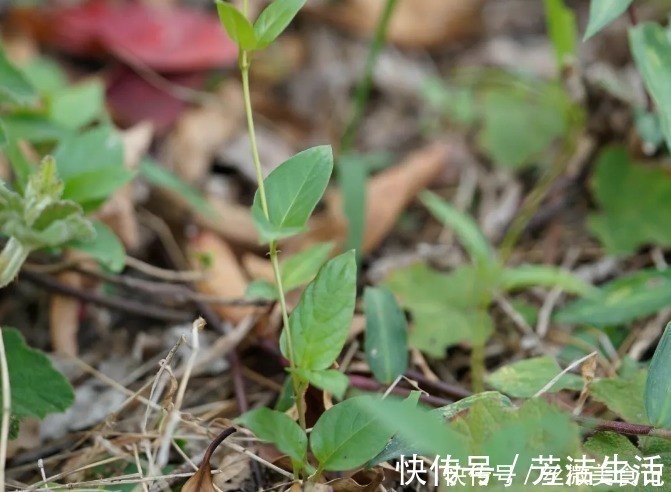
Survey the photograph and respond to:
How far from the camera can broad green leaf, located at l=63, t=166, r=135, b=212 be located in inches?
41.7

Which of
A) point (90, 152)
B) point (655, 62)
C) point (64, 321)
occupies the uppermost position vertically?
point (655, 62)

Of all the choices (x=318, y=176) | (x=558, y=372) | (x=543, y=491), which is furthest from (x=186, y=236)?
(x=543, y=491)

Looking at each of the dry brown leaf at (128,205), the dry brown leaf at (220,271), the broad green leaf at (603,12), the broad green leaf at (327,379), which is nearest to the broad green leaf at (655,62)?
the broad green leaf at (603,12)

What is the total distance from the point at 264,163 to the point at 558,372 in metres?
0.98

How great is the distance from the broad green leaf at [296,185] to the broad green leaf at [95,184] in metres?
0.33

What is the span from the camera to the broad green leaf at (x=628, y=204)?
1379mm

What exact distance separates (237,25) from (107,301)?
0.65 m

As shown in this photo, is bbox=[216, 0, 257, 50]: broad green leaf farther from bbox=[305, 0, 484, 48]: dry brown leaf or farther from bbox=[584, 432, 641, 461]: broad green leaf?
bbox=[305, 0, 484, 48]: dry brown leaf

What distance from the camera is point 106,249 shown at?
3.54ft

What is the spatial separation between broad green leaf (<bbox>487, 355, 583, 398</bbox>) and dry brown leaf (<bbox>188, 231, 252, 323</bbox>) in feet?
1.57

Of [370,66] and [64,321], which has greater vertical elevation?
[370,66]

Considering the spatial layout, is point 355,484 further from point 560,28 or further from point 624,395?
point 560,28

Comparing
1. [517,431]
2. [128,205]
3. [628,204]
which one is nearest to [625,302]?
[628,204]

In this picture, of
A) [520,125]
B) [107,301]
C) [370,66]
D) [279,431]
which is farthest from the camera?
[520,125]
